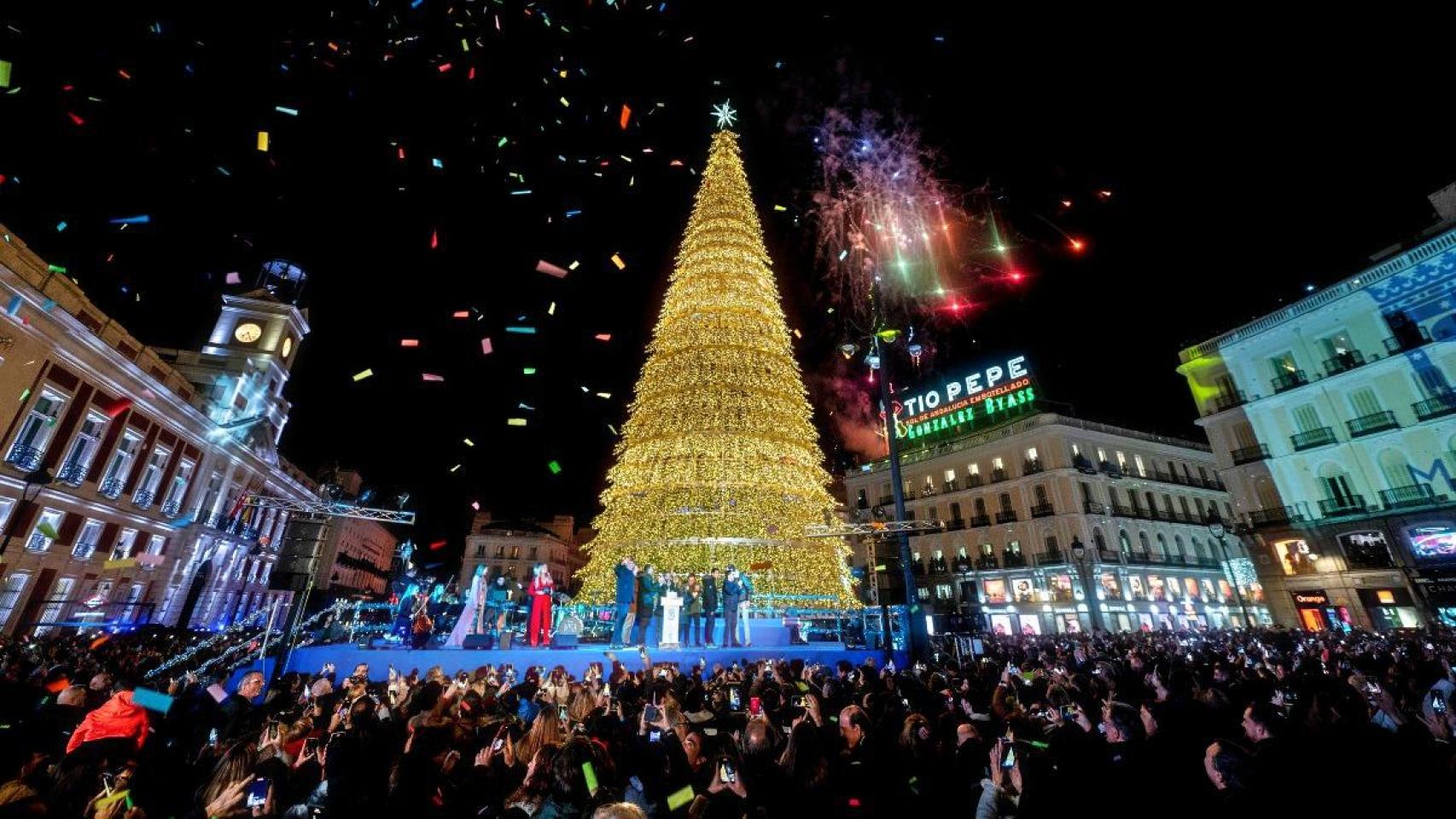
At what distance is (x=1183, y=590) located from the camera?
38094 millimetres

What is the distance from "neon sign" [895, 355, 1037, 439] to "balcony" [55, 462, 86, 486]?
4446cm

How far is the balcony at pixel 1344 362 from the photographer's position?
81.4ft

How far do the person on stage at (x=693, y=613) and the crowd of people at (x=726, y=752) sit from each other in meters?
6.74

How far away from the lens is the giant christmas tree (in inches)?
644

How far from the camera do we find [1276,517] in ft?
85.8

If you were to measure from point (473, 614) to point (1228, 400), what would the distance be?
122 ft

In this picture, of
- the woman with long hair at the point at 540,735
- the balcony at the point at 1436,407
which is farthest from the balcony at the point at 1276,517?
the woman with long hair at the point at 540,735

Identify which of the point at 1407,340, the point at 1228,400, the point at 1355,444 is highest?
the point at 1228,400

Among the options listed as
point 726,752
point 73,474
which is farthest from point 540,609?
point 73,474

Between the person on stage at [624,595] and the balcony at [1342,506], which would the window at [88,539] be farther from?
the balcony at [1342,506]

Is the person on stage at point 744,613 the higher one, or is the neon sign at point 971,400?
the neon sign at point 971,400

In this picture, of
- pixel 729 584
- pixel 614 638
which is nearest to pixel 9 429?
pixel 614 638

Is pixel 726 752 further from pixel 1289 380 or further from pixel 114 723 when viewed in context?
pixel 1289 380

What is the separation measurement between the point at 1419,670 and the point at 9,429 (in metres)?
35.1
